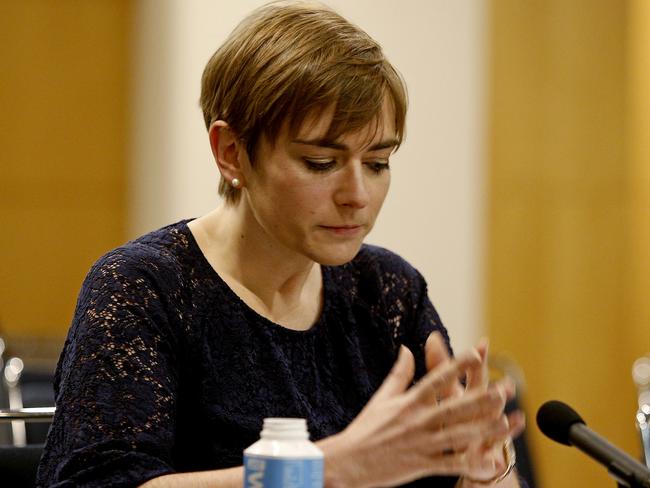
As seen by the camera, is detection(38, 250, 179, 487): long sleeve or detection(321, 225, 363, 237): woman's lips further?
detection(321, 225, 363, 237): woman's lips

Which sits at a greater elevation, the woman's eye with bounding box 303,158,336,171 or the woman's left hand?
the woman's eye with bounding box 303,158,336,171

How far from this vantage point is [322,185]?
1756 mm

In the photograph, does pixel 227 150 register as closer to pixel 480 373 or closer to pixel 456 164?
pixel 480 373

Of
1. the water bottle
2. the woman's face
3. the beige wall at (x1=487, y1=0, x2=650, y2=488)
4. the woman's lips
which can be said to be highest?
the woman's face

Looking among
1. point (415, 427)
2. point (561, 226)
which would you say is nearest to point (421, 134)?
point (561, 226)

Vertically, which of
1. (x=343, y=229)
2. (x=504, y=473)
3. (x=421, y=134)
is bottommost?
(x=421, y=134)

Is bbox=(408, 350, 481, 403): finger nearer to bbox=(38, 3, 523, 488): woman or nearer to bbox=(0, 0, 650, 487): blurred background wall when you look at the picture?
bbox=(38, 3, 523, 488): woman

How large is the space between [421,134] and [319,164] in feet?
9.76

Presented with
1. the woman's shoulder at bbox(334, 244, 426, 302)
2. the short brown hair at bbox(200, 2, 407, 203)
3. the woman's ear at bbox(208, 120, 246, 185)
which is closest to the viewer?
the short brown hair at bbox(200, 2, 407, 203)

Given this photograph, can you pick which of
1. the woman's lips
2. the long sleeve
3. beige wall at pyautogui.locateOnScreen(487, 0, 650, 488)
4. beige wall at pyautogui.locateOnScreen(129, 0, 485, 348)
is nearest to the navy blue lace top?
the long sleeve

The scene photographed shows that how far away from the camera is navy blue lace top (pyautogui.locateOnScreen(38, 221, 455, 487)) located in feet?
5.22

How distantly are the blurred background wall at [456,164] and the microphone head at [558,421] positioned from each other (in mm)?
2924

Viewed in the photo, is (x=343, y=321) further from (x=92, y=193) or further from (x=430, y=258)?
(x=92, y=193)

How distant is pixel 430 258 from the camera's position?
4672 millimetres
